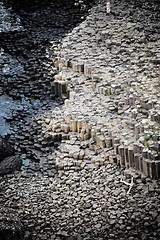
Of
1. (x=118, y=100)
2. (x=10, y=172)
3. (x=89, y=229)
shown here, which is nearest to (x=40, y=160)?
(x=10, y=172)

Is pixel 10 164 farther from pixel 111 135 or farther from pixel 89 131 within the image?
pixel 111 135

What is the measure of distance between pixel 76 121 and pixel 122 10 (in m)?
5.14

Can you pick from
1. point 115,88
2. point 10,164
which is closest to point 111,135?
point 115,88

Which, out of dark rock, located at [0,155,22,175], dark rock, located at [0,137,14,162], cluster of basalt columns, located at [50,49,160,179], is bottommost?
dark rock, located at [0,155,22,175]

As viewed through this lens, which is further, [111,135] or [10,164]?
[10,164]

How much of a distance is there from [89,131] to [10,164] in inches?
67.9

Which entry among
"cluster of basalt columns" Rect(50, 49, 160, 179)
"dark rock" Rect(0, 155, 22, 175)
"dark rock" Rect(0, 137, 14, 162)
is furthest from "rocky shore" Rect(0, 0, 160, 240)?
"dark rock" Rect(0, 137, 14, 162)

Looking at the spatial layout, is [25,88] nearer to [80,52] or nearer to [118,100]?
[80,52]

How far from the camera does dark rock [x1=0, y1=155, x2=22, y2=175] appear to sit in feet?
29.0

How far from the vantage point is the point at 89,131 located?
909 centimetres

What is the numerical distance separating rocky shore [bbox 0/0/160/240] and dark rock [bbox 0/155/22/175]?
0.16 m

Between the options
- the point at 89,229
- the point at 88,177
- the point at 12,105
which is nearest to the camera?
the point at 89,229

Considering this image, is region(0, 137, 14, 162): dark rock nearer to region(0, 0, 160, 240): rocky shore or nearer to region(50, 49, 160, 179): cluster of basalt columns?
region(0, 0, 160, 240): rocky shore

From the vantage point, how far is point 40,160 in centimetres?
932
